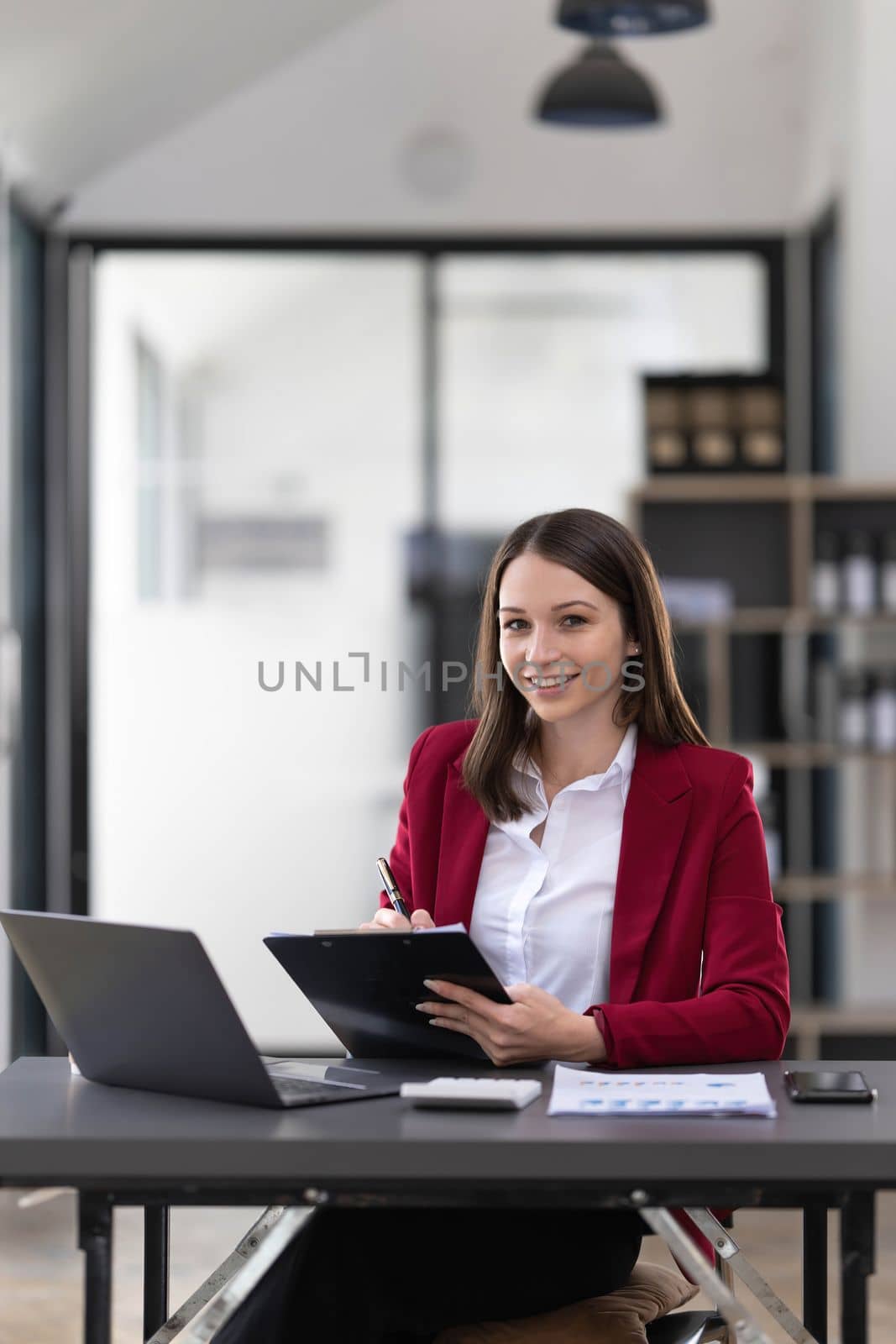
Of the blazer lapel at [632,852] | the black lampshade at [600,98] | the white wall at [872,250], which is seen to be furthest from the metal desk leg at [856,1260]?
the white wall at [872,250]

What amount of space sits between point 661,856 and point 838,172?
380cm

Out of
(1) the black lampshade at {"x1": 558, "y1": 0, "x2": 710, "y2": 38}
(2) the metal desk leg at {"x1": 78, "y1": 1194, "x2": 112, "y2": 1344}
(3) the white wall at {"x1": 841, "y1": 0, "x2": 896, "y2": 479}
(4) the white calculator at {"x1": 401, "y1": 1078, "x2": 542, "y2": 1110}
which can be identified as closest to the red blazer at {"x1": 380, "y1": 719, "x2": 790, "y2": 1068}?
(4) the white calculator at {"x1": 401, "y1": 1078, "x2": 542, "y2": 1110}

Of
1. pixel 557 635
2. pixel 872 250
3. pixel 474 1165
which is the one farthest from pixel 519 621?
pixel 872 250

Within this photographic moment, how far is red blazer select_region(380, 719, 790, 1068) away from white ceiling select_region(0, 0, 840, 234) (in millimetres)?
3635

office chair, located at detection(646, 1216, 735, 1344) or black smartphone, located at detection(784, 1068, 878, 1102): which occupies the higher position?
black smartphone, located at detection(784, 1068, 878, 1102)

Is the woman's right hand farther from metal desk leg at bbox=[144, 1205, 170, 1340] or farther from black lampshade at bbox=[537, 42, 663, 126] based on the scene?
black lampshade at bbox=[537, 42, 663, 126]

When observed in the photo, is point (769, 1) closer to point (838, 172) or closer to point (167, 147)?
point (838, 172)

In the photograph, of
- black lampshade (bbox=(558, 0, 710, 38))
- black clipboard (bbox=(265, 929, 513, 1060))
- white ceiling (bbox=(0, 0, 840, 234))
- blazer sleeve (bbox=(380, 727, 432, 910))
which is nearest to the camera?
black clipboard (bbox=(265, 929, 513, 1060))

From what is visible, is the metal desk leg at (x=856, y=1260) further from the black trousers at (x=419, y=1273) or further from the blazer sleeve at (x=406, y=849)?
the blazer sleeve at (x=406, y=849)

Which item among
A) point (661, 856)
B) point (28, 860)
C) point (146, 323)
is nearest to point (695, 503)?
point (146, 323)

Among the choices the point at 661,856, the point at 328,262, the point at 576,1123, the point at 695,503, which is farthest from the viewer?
the point at 328,262

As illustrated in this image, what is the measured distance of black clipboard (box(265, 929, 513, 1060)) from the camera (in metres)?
1.74

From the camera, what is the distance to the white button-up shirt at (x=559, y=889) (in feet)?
6.93

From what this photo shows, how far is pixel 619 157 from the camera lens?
5590 mm
